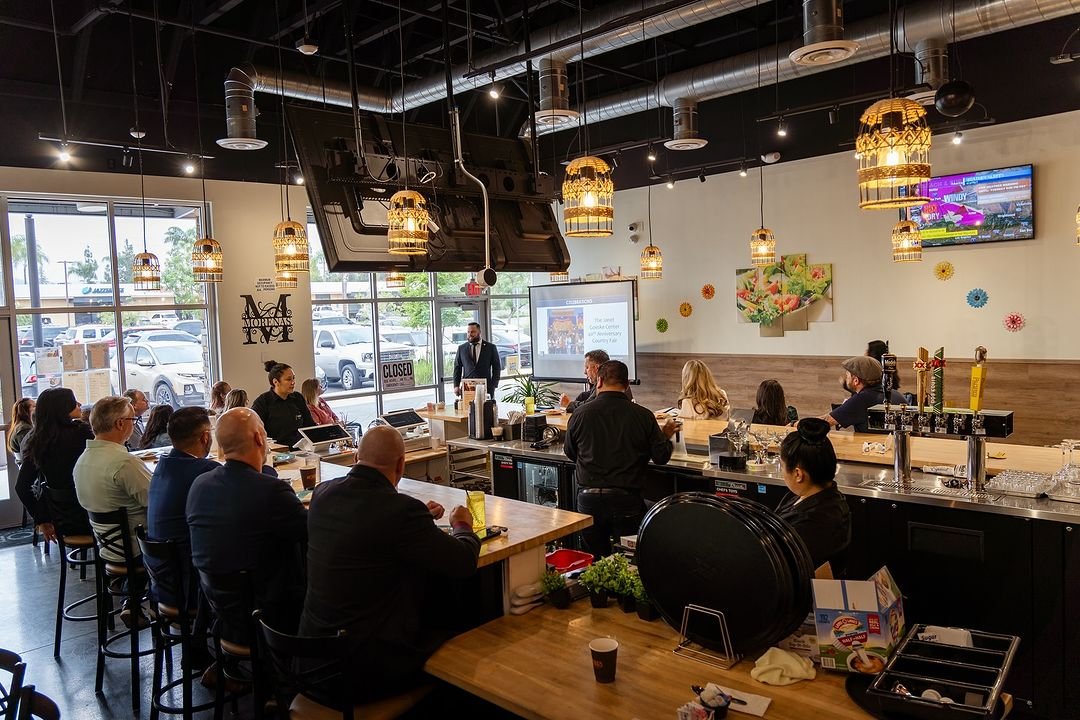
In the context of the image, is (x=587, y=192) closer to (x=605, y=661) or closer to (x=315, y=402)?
(x=605, y=661)

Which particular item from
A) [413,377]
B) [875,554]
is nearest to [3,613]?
[875,554]

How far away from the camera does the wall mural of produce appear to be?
28.9 ft

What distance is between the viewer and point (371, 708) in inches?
98.6

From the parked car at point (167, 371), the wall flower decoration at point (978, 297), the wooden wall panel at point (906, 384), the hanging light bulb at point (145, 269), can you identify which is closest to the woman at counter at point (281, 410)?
the hanging light bulb at point (145, 269)

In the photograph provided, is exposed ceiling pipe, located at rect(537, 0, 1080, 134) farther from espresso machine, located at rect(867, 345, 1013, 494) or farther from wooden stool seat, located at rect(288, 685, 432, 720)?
wooden stool seat, located at rect(288, 685, 432, 720)

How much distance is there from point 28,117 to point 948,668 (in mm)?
9089

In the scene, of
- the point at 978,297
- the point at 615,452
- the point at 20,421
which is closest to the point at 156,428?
the point at 20,421

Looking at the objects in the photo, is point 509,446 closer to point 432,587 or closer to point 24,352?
point 432,587

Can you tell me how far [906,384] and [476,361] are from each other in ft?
17.5

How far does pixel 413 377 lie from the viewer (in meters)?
11.5

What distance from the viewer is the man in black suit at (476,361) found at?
10.4 meters

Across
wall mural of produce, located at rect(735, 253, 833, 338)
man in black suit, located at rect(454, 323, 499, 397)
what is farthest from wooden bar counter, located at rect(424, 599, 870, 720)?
man in black suit, located at rect(454, 323, 499, 397)

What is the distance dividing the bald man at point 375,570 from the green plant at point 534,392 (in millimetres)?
8807

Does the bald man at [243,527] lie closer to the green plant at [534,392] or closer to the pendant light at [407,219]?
the pendant light at [407,219]
